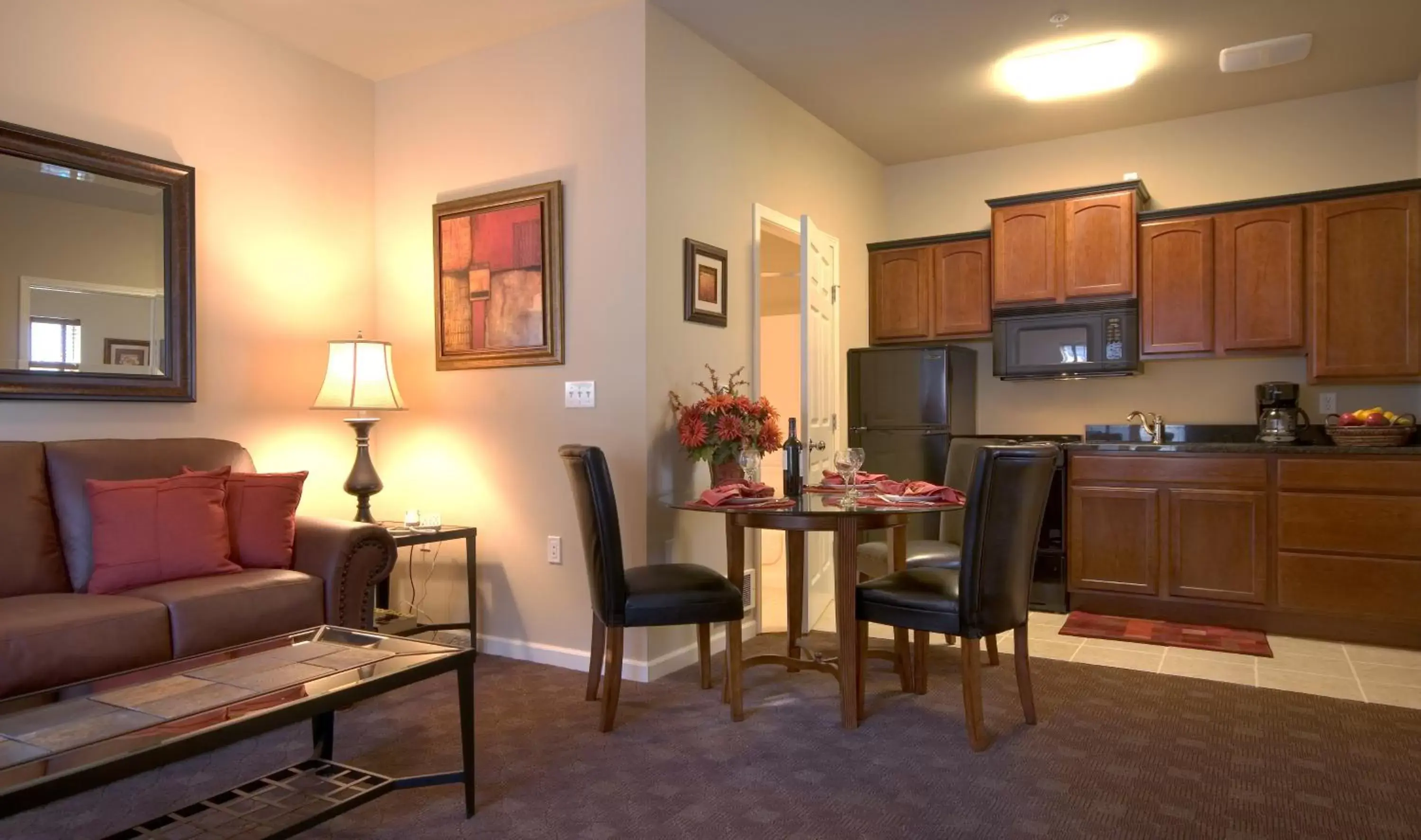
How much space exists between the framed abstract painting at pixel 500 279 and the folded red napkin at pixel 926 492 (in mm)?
1437

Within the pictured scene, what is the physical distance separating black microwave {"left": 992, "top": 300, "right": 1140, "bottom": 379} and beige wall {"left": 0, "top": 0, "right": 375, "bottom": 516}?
3458 millimetres

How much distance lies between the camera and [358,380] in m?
3.55

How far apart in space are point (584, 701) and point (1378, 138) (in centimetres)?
474

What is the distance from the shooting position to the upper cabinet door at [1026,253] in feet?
15.7

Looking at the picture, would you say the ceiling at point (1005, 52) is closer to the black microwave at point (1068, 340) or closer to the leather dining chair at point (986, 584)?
the black microwave at point (1068, 340)

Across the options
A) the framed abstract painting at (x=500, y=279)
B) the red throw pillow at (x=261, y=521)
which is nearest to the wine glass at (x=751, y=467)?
the framed abstract painting at (x=500, y=279)

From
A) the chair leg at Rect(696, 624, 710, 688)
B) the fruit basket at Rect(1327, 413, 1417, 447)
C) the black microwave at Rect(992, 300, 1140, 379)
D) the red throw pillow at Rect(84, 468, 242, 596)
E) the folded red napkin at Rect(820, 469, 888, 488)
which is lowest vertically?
the chair leg at Rect(696, 624, 710, 688)

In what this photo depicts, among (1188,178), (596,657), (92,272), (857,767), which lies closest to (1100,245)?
(1188,178)

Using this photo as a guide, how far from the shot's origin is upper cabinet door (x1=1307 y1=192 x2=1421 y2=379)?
4.01 metres

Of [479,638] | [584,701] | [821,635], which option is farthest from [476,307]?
[821,635]

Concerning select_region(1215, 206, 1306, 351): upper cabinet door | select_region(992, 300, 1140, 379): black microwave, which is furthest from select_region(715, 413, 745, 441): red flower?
select_region(1215, 206, 1306, 351): upper cabinet door

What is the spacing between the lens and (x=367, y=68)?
3984 mm

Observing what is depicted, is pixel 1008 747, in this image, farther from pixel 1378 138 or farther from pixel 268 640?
pixel 1378 138

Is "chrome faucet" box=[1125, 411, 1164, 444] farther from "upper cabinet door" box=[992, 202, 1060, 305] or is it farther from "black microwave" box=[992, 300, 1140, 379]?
"upper cabinet door" box=[992, 202, 1060, 305]
